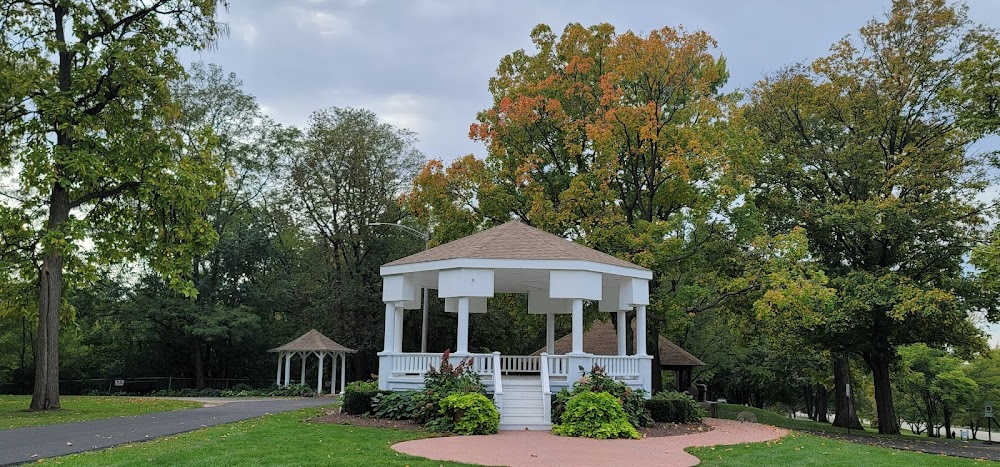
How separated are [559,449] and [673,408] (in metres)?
6.64

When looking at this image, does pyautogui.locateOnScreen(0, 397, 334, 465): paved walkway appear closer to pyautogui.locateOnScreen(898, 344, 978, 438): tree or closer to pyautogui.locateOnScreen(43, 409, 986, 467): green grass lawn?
pyautogui.locateOnScreen(43, 409, 986, 467): green grass lawn

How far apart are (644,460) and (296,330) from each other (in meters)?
33.3

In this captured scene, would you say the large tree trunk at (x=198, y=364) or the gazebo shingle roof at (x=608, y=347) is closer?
the gazebo shingle roof at (x=608, y=347)

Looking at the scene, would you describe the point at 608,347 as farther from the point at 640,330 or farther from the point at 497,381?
the point at 497,381

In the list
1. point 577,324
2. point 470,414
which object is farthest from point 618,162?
point 470,414

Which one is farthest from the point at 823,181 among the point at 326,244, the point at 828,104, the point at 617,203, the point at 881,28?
the point at 326,244

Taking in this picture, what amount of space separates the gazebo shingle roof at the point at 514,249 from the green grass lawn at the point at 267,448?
5378mm

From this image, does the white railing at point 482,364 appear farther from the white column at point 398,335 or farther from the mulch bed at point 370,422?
the white column at point 398,335

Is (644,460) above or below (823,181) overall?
below

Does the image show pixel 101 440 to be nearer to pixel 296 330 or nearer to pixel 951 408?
pixel 296 330

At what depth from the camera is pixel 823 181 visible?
1130 inches

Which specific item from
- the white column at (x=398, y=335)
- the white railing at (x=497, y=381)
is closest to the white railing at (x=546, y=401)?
the white railing at (x=497, y=381)

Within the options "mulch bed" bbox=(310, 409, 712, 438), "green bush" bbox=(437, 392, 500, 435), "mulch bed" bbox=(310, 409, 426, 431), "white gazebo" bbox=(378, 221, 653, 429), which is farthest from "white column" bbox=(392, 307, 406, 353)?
"green bush" bbox=(437, 392, 500, 435)

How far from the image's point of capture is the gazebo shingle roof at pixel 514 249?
18.6m
